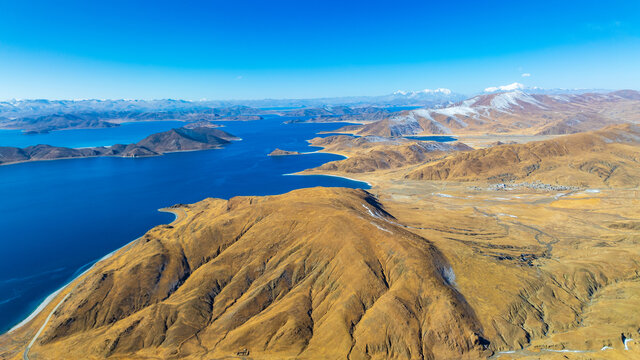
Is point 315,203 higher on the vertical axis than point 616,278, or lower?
higher

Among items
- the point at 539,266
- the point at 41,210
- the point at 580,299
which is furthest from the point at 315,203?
the point at 41,210

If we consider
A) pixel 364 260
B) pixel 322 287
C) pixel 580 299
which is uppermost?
pixel 364 260

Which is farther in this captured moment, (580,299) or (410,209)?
(410,209)

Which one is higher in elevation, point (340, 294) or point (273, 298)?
point (340, 294)

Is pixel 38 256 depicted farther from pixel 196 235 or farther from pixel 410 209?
pixel 410 209

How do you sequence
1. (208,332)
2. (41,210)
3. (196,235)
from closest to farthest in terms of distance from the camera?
(208,332) < (196,235) < (41,210)

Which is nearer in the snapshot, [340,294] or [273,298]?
[340,294]

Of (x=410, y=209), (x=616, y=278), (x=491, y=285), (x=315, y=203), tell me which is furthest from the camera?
(x=410, y=209)
